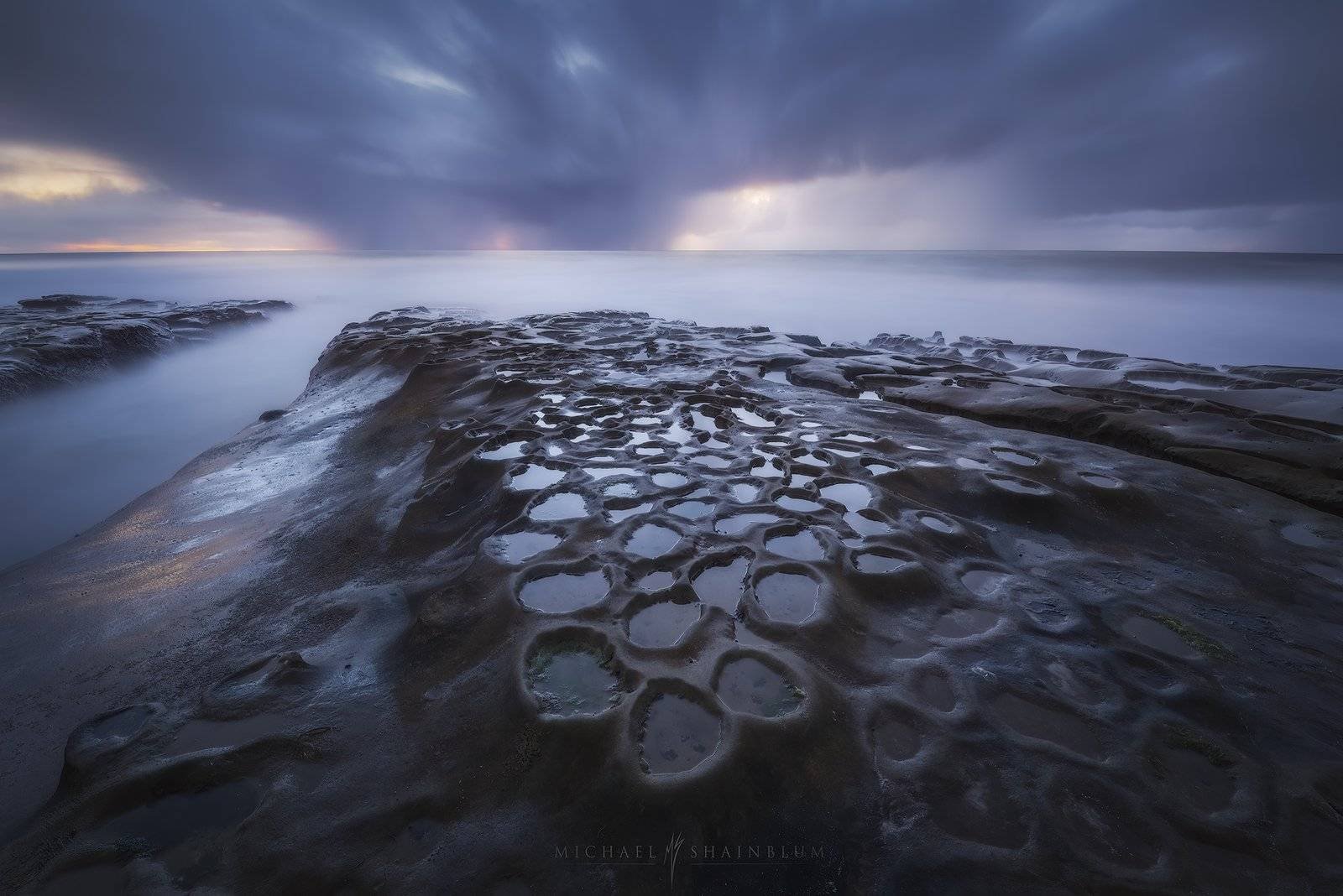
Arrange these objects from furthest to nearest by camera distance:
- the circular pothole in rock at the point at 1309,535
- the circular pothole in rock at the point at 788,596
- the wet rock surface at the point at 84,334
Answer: the wet rock surface at the point at 84,334, the circular pothole in rock at the point at 1309,535, the circular pothole in rock at the point at 788,596

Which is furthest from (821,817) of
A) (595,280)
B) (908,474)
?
(595,280)

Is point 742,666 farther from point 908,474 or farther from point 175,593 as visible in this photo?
point 175,593

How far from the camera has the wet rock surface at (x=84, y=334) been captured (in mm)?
11047

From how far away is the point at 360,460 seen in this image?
6.22m

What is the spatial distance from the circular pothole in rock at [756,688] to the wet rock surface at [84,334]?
14531mm

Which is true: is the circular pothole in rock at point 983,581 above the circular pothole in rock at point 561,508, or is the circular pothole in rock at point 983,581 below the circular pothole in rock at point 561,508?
above

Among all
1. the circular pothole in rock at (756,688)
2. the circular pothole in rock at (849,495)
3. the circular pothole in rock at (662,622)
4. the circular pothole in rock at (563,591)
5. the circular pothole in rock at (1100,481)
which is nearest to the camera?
the circular pothole in rock at (756,688)

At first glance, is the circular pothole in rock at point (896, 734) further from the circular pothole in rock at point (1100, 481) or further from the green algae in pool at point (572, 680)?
the circular pothole in rock at point (1100, 481)

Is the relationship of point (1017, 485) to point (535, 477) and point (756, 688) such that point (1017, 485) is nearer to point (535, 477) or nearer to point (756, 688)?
point (756, 688)

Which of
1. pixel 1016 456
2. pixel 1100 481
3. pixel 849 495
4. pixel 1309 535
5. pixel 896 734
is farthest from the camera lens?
pixel 1016 456

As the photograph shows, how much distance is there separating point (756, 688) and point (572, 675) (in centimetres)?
87

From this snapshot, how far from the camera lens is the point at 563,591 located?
322 cm
